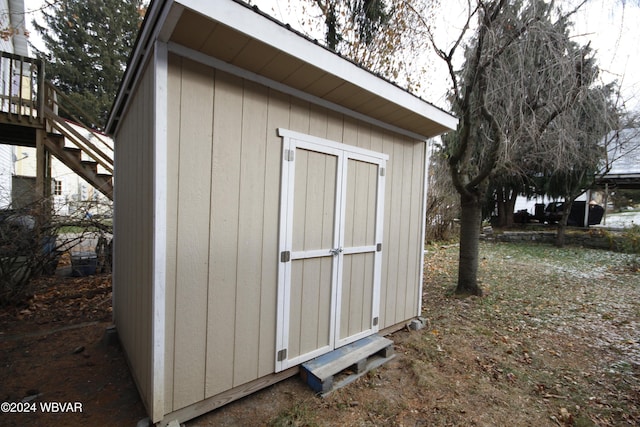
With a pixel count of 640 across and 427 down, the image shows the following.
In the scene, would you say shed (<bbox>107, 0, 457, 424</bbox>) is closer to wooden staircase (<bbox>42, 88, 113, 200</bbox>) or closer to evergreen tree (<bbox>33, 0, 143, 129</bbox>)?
wooden staircase (<bbox>42, 88, 113, 200</bbox>)

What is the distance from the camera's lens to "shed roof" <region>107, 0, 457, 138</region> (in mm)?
1548

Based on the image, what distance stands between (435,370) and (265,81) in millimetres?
2835

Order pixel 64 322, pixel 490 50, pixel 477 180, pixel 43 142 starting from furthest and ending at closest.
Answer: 1. pixel 43 142
2. pixel 477 180
3. pixel 490 50
4. pixel 64 322

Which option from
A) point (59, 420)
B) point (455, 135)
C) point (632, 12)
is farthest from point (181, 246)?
point (455, 135)

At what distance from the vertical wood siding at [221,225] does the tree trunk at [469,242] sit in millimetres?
3157

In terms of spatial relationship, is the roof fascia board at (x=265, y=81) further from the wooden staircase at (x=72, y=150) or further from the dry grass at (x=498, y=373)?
the wooden staircase at (x=72, y=150)

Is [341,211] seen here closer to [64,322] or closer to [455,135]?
[64,322]

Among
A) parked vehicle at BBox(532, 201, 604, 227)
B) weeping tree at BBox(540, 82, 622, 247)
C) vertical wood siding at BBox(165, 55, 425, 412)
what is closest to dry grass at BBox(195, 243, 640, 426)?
vertical wood siding at BBox(165, 55, 425, 412)

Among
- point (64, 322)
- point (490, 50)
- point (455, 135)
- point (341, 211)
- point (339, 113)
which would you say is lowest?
point (64, 322)

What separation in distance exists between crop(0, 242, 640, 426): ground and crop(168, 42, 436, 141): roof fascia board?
2.31m

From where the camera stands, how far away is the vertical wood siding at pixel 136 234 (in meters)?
1.84

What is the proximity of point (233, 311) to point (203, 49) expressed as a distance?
1719mm

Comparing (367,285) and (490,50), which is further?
(490,50)

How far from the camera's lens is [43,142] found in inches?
199
